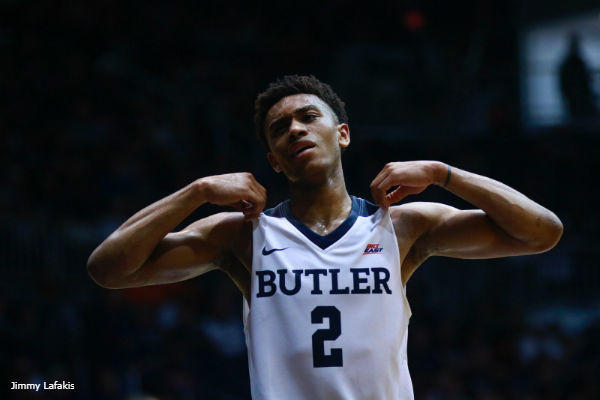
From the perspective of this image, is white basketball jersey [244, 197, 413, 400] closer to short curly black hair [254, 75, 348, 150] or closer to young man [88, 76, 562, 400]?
young man [88, 76, 562, 400]

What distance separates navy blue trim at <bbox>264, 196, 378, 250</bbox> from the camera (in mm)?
3719

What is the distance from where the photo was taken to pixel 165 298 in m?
9.39

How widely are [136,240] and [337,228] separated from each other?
944 millimetres

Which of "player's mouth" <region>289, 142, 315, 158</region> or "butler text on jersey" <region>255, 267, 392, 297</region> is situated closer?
"butler text on jersey" <region>255, 267, 392, 297</region>

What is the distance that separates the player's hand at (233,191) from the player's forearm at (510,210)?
0.88 meters

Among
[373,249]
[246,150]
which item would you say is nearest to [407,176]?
[373,249]

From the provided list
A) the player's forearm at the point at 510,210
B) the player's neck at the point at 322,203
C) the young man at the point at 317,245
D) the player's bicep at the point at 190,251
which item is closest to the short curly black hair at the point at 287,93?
the young man at the point at 317,245

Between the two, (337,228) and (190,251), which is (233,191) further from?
(337,228)

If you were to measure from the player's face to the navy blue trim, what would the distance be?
18 cm

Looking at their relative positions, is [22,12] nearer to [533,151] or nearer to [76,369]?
[76,369]

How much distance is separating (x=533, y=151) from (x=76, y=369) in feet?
25.0

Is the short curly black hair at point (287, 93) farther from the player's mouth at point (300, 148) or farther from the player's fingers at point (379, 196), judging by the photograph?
the player's fingers at point (379, 196)

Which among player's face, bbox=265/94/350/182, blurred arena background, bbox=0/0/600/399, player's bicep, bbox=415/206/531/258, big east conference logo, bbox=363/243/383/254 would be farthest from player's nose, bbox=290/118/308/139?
blurred arena background, bbox=0/0/600/399

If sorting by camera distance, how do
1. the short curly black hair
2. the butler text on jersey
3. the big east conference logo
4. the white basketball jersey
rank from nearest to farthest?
1. the white basketball jersey
2. the butler text on jersey
3. the big east conference logo
4. the short curly black hair
